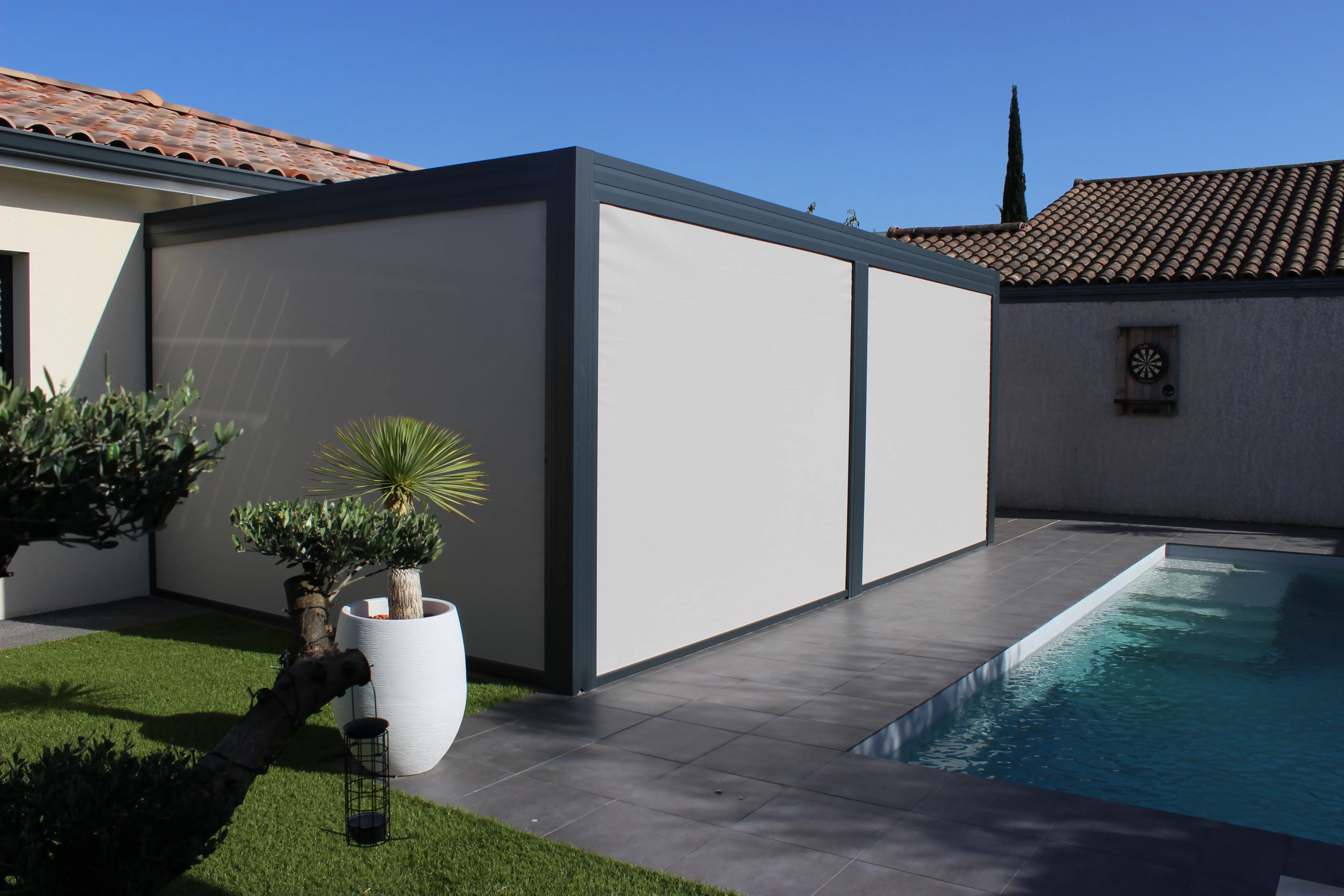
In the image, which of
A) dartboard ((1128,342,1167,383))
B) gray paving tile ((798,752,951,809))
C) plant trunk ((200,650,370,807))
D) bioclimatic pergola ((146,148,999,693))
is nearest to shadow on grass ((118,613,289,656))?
bioclimatic pergola ((146,148,999,693))

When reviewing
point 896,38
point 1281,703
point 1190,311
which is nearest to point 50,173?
point 1281,703

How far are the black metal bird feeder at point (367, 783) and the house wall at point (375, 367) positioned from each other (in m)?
1.64

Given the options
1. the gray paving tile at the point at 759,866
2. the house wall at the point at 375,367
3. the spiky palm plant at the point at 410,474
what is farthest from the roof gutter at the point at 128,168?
the gray paving tile at the point at 759,866

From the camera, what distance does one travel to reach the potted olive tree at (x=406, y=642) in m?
4.57

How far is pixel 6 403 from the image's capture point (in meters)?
2.20

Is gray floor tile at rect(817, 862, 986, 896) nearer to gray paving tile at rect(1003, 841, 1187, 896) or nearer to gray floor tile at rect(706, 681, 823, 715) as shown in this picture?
gray paving tile at rect(1003, 841, 1187, 896)

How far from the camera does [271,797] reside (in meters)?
4.35

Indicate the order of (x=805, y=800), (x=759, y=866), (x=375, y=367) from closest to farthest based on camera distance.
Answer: (x=759, y=866) → (x=805, y=800) → (x=375, y=367)

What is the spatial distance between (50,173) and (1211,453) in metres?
13.9

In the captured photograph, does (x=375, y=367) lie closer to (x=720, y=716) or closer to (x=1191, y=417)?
(x=720, y=716)

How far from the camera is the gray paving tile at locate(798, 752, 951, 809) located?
14.4ft

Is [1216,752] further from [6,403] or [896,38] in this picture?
[896,38]

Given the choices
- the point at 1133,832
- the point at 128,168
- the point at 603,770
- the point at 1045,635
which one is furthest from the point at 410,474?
the point at 1045,635

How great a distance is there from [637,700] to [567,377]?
1.85 m
